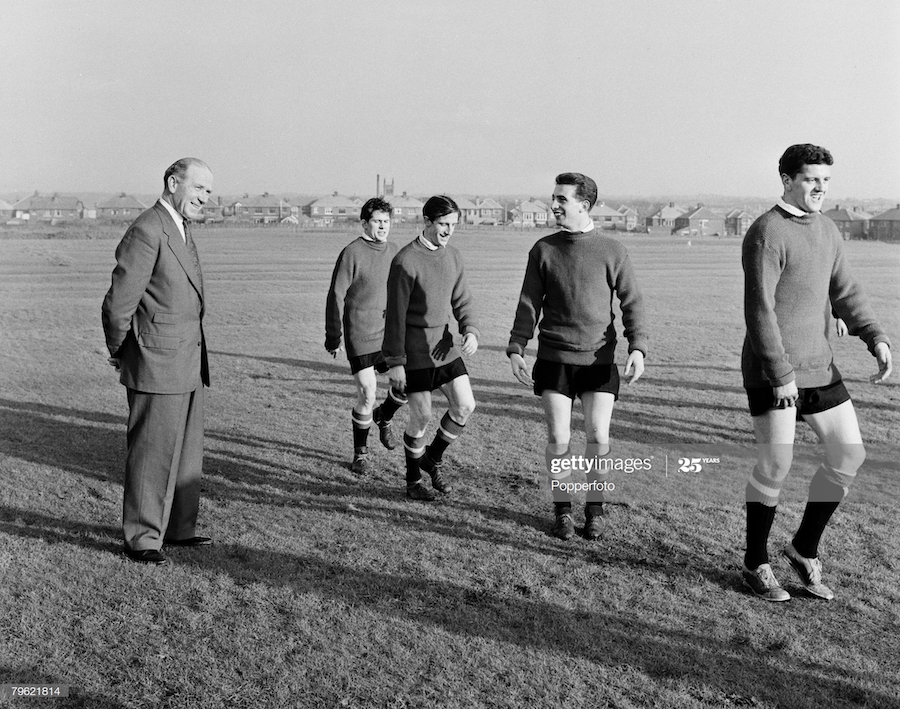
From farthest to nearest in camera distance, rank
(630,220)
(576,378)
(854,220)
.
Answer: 1. (630,220)
2. (854,220)
3. (576,378)

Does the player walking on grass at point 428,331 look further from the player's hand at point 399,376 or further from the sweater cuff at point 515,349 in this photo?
the sweater cuff at point 515,349

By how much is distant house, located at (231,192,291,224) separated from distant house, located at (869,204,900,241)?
77.1 feet

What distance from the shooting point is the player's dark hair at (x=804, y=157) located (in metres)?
4.11

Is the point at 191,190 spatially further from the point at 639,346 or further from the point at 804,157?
the point at 804,157

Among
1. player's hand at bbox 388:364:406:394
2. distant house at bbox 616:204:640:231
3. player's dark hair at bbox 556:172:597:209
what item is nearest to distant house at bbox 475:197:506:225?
distant house at bbox 616:204:640:231

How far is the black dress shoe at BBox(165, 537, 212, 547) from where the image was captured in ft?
16.5

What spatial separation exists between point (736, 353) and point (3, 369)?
10142 millimetres

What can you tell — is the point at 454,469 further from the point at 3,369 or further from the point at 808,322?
the point at 3,369

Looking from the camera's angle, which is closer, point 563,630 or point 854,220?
point 563,630

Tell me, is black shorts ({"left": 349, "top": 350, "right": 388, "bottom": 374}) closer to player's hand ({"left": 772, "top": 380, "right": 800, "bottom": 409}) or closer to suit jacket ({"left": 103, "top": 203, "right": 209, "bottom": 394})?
suit jacket ({"left": 103, "top": 203, "right": 209, "bottom": 394})

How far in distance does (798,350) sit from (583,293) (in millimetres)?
1267

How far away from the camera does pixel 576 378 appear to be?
5.18 meters

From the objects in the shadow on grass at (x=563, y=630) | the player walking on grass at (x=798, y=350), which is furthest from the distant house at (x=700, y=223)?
the shadow on grass at (x=563, y=630)

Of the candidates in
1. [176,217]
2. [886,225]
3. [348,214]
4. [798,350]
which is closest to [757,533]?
[798,350]
